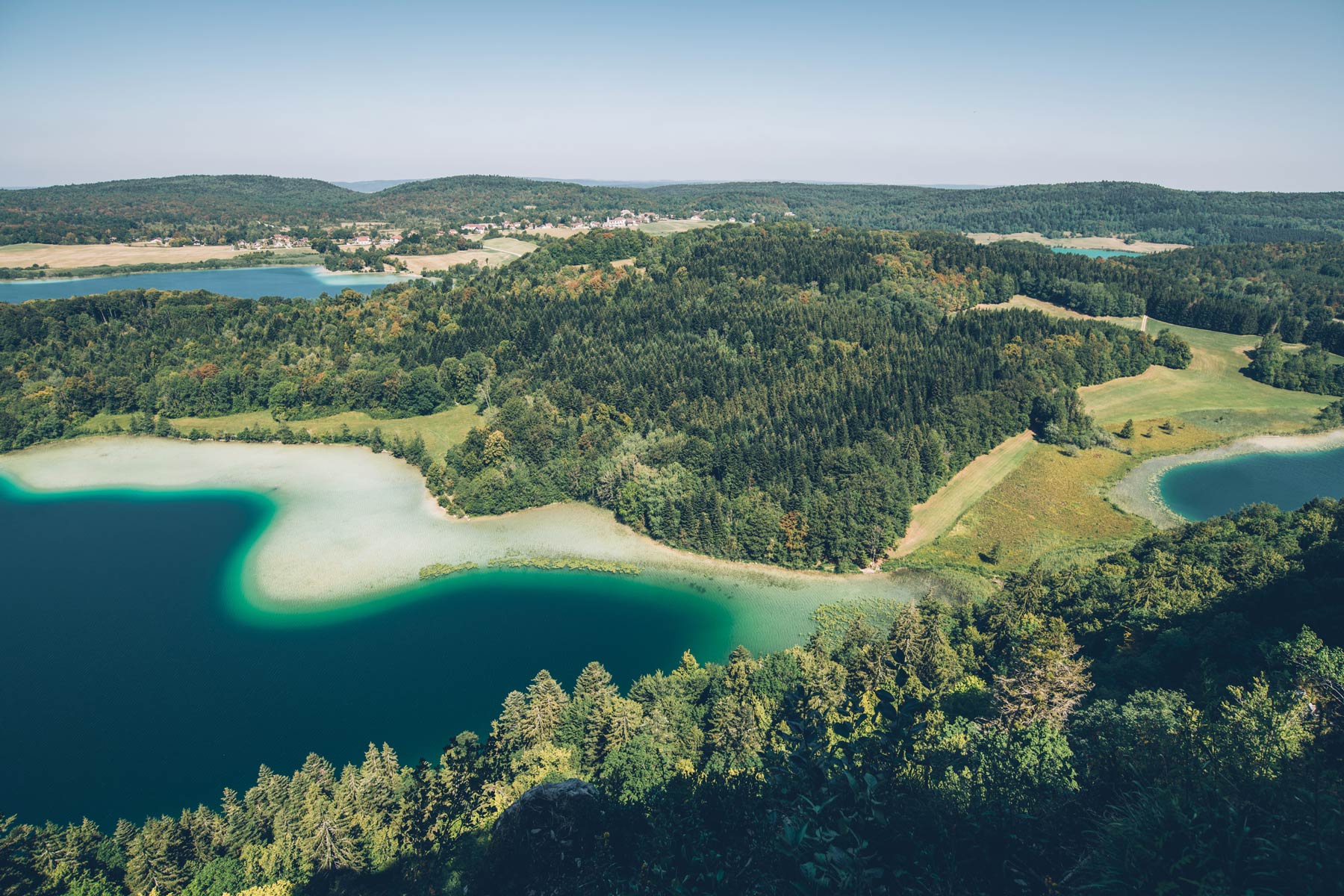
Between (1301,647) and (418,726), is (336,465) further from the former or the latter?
(1301,647)

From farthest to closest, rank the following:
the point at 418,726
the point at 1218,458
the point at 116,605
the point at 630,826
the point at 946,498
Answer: the point at 1218,458 < the point at 946,498 < the point at 116,605 < the point at 418,726 < the point at 630,826

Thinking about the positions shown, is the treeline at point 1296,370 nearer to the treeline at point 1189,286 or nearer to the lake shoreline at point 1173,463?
the treeline at point 1189,286

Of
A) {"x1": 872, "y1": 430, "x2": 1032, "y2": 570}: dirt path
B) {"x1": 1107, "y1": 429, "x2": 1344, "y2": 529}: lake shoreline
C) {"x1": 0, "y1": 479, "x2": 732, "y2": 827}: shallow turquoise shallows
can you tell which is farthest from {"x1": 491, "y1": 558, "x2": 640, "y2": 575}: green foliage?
{"x1": 1107, "y1": 429, "x2": 1344, "y2": 529}: lake shoreline

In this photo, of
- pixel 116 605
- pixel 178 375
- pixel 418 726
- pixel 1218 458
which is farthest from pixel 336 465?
pixel 1218 458

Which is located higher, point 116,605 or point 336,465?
point 336,465

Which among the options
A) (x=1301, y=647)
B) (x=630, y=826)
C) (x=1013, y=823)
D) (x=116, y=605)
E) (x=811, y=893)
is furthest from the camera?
(x=116, y=605)

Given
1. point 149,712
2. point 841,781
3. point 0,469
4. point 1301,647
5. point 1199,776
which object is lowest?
point 149,712

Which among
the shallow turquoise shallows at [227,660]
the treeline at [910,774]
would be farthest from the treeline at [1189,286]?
the shallow turquoise shallows at [227,660]
